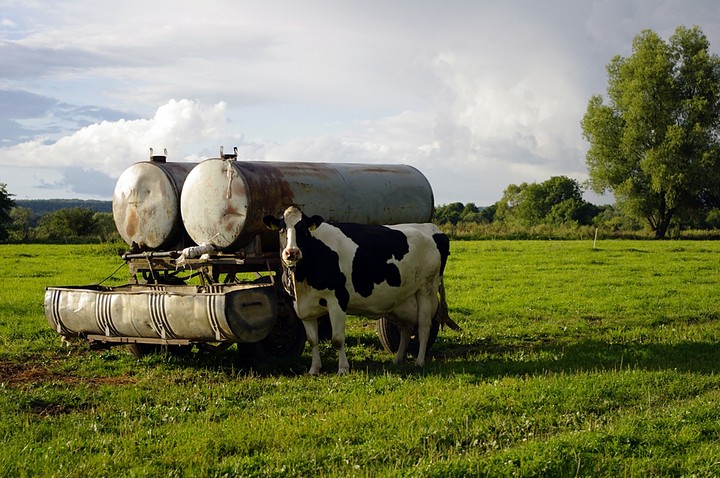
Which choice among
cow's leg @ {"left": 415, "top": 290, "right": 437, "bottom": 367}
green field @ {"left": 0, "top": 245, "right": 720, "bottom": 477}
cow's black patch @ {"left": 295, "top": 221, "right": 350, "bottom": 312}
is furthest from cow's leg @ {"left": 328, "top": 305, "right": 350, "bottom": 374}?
cow's leg @ {"left": 415, "top": 290, "right": 437, "bottom": 367}

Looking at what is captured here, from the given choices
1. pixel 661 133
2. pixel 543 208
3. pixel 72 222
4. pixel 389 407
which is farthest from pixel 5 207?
pixel 543 208

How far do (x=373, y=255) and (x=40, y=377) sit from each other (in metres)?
5.43

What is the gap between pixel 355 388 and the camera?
447 inches

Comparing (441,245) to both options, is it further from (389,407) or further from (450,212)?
(450,212)

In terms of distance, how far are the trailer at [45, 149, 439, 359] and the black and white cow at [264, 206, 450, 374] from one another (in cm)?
66

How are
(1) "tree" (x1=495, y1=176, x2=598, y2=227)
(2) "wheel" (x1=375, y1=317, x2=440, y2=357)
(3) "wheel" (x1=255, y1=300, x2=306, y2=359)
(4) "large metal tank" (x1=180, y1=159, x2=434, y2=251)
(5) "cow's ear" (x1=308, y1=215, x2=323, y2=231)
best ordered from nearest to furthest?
(5) "cow's ear" (x1=308, y1=215, x2=323, y2=231) → (4) "large metal tank" (x1=180, y1=159, x2=434, y2=251) → (3) "wheel" (x1=255, y1=300, x2=306, y2=359) → (2) "wheel" (x1=375, y1=317, x2=440, y2=357) → (1) "tree" (x1=495, y1=176, x2=598, y2=227)

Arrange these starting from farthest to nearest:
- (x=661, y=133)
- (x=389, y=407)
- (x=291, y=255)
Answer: (x=661, y=133), (x=291, y=255), (x=389, y=407)

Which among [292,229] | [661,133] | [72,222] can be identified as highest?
[661,133]

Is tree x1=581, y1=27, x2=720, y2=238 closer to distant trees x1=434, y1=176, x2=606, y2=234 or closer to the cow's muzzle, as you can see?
distant trees x1=434, y1=176, x2=606, y2=234

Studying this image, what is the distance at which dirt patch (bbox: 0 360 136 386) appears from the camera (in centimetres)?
1225

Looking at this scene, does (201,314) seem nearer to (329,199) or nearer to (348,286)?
(348,286)

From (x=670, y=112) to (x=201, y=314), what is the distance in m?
62.4

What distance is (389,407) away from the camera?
10.1 metres

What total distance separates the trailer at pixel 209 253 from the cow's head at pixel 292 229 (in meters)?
Answer: 0.76
